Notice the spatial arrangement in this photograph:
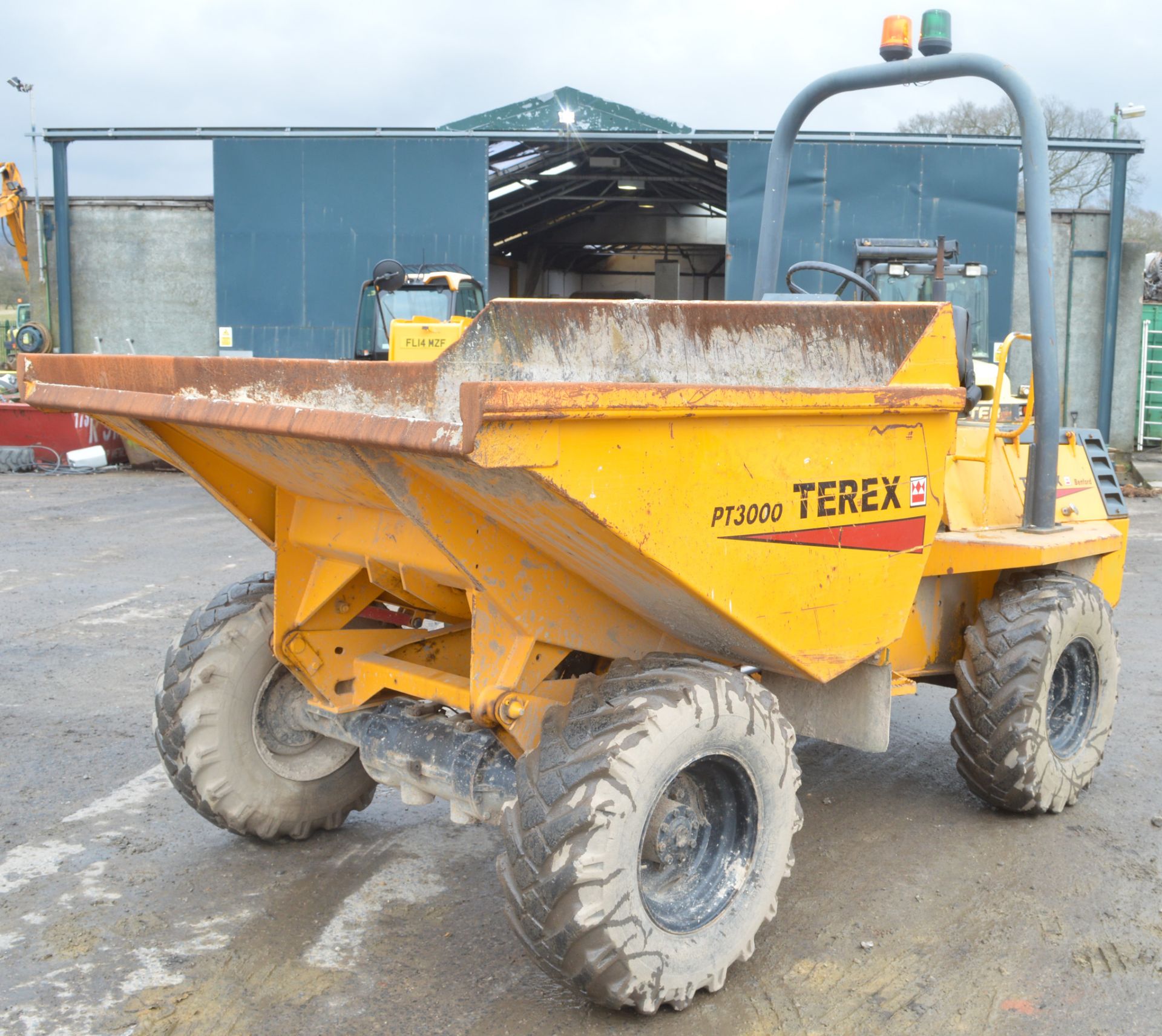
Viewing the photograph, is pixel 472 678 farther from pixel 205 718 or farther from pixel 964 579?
pixel 964 579

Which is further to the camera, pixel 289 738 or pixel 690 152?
pixel 690 152

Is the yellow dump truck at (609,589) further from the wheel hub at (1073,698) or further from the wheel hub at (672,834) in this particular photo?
the wheel hub at (1073,698)

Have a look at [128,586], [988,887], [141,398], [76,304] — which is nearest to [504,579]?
[141,398]

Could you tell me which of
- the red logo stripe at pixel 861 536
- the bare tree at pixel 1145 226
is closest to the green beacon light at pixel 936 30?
the red logo stripe at pixel 861 536

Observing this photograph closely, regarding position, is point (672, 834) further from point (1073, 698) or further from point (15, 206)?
point (15, 206)

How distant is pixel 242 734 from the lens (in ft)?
11.9

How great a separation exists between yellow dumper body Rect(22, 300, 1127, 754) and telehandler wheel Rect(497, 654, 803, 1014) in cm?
20

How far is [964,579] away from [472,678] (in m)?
2.19

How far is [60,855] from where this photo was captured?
374 cm

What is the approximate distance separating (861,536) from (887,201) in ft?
49.1

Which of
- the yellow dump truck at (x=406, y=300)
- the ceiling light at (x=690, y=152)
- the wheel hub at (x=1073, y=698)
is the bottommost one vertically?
the wheel hub at (x=1073, y=698)

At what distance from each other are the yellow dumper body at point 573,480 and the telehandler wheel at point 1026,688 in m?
0.83

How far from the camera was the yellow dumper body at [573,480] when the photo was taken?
2.40 meters

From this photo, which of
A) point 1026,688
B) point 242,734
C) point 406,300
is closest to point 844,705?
point 1026,688
